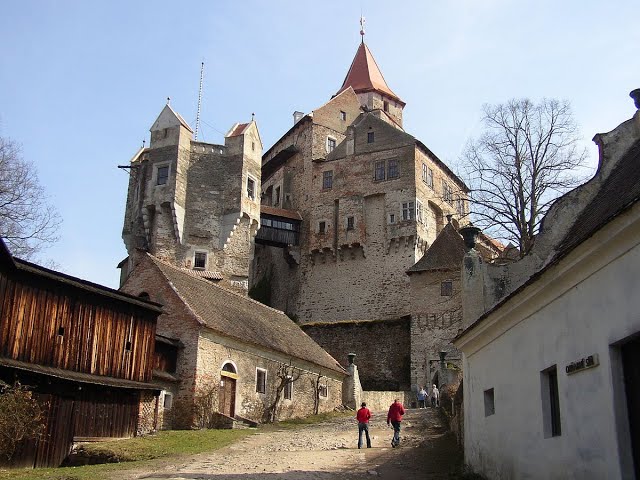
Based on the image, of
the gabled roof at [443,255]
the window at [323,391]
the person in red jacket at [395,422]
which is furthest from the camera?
the gabled roof at [443,255]

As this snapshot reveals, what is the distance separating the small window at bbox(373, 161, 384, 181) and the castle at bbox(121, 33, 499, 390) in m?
0.08

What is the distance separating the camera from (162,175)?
49.9 meters

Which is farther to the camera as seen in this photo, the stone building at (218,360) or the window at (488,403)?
the stone building at (218,360)

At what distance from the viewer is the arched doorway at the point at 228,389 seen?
26406 mm

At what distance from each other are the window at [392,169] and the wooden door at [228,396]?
3134 centimetres

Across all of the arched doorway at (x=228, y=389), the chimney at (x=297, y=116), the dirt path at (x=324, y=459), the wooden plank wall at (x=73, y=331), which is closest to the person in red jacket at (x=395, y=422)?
the dirt path at (x=324, y=459)

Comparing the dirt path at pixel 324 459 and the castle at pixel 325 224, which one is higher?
the castle at pixel 325 224

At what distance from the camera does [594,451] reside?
8.62 m

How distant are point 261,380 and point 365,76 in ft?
167

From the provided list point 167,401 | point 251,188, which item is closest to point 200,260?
point 251,188

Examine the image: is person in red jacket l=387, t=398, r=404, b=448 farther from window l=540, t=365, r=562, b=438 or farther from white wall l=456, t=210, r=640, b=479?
window l=540, t=365, r=562, b=438

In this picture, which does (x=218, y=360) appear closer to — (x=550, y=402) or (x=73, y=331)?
(x=73, y=331)

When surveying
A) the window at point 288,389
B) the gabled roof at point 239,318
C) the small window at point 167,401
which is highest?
the gabled roof at point 239,318

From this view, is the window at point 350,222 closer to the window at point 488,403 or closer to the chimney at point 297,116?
the chimney at point 297,116
